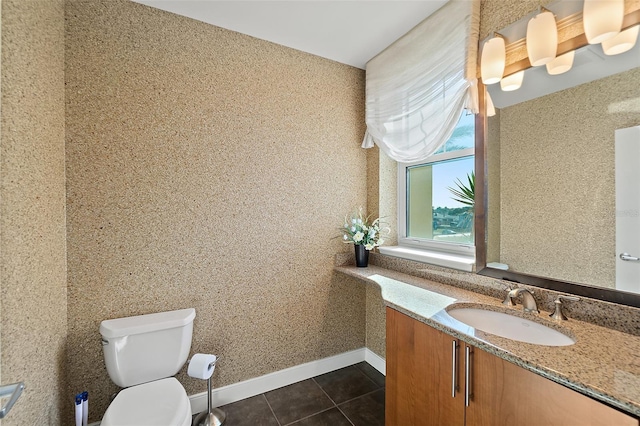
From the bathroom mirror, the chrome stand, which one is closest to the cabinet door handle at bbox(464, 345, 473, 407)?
the bathroom mirror

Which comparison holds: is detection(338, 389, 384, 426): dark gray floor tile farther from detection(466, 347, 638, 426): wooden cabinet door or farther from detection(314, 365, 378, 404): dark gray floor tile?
detection(466, 347, 638, 426): wooden cabinet door

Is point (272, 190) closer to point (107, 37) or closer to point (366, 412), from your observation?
point (107, 37)

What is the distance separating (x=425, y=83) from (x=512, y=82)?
52 cm

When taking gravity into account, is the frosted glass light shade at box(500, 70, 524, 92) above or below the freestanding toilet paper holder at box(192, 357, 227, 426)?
above

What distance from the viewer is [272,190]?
209cm

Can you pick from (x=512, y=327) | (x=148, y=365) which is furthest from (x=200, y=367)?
(x=512, y=327)

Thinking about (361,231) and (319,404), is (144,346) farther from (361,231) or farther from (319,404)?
(361,231)

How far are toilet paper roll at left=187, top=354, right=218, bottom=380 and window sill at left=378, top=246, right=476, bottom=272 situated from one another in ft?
4.89

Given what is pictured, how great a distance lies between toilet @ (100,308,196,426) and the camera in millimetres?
1240

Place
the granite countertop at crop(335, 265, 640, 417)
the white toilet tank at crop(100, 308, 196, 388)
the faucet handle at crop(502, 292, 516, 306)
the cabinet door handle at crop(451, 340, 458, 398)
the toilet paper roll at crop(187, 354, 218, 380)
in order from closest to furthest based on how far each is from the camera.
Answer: the granite countertop at crop(335, 265, 640, 417)
the cabinet door handle at crop(451, 340, 458, 398)
the faucet handle at crop(502, 292, 516, 306)
the white toilet tank at crop(100, 308, 196, 388)
the toilet paper roll at crop(187, 354, 218, 380)

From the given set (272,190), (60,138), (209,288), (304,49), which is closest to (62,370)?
(209,288)

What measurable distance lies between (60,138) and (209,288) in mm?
1209

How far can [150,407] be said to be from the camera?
128cm

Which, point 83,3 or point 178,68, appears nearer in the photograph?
point 83,3
